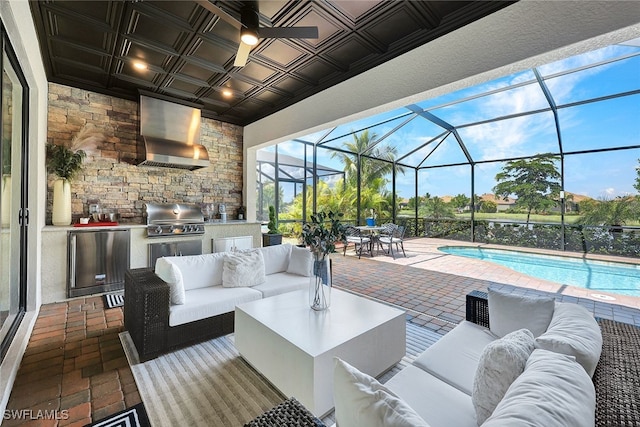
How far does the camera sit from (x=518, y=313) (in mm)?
1773

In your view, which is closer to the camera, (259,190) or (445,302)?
(445,302)

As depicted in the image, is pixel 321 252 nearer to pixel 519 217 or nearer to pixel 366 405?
pixel 366 405

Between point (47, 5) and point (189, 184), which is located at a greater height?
point (47, 5)

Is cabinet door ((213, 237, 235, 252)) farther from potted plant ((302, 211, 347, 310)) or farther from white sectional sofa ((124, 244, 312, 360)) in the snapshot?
potted plant ((302, 211, 347, 310))

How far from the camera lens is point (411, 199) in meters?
10.6

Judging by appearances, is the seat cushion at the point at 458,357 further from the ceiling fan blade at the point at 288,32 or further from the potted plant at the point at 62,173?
the potted plant at the point at 62,173

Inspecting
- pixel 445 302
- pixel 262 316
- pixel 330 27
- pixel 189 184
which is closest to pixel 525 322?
pixel 262 316

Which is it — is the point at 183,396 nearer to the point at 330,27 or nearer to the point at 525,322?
the point at 525,322

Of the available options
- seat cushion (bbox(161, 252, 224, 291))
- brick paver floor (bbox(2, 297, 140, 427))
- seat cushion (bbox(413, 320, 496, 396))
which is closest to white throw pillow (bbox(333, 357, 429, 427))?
seat cushion (bbox(413, 320, 496, 396))

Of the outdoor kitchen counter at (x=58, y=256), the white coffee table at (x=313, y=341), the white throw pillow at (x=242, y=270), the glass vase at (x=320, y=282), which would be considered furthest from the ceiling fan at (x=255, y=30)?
the outdoor kitchen counter at (x=58, y=256)

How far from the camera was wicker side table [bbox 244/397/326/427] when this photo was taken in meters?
0.92

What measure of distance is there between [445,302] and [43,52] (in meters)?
6.03

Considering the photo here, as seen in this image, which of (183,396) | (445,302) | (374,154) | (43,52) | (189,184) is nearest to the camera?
(183,396)

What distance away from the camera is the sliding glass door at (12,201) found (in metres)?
2.32
